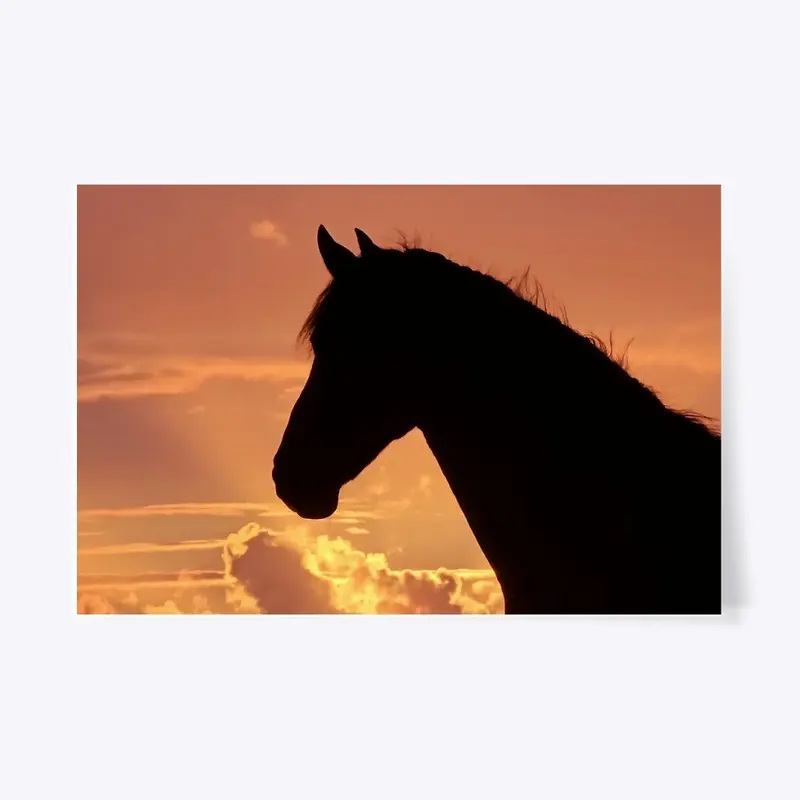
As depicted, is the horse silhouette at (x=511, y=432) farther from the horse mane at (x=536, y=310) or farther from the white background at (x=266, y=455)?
the white background at (x=266, y=455)

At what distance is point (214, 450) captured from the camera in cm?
213

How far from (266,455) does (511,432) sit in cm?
53

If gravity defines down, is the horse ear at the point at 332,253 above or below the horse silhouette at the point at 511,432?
above

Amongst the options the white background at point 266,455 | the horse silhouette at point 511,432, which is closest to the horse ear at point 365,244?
the horse silhouette at point 511,432

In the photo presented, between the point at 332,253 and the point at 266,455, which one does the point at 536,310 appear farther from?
the point at 266,455

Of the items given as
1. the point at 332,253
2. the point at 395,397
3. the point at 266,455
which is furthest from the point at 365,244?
the point at 266,455

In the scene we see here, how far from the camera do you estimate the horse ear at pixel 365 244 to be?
7.05ft

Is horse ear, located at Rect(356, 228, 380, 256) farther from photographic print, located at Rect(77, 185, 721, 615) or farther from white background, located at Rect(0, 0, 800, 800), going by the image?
white background, located at Rect(0, 0, 800, 800)

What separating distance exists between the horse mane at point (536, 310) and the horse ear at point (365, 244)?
84 mm

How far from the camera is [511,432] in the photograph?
7.06ft

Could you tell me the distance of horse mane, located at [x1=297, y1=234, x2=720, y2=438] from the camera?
2.14 meters
